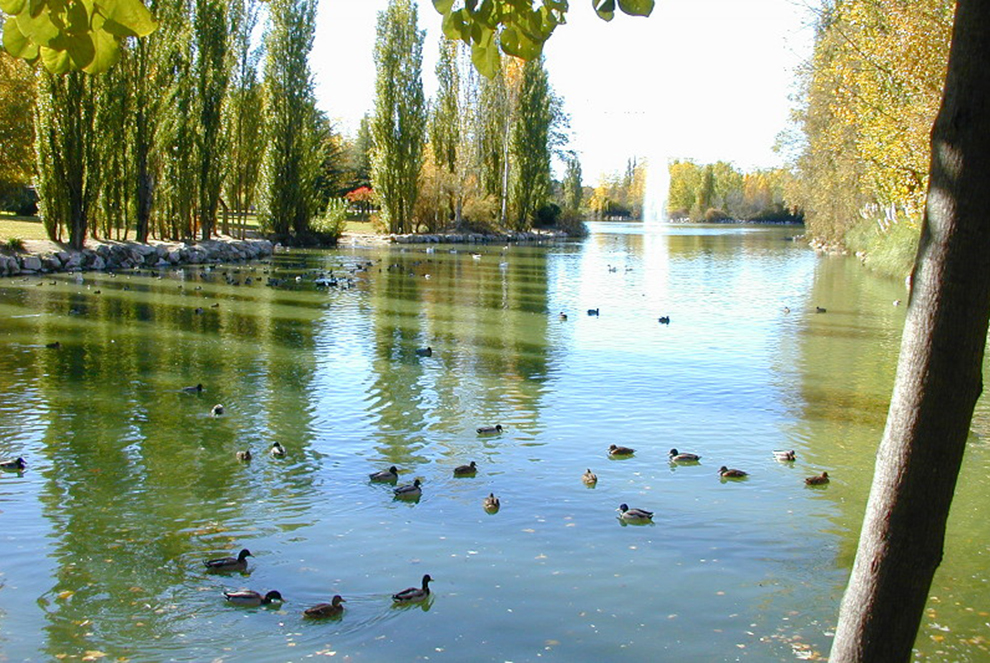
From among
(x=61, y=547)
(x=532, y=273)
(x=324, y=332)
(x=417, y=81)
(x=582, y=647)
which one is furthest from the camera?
(x=417, y=81)

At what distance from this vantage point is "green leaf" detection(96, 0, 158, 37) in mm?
3062

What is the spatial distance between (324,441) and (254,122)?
40.6m

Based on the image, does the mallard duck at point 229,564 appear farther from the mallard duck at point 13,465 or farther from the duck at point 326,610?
A: the mallard duck at point 13,465

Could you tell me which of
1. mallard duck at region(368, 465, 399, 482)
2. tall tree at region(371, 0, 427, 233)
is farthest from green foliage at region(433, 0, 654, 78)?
tall tree at region(371, 0, 427, 233)

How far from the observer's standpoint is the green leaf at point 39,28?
319cm

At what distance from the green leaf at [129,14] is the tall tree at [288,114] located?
47.9m

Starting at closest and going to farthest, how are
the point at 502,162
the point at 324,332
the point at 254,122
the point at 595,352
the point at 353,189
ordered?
the point at 595,352 < the point at 324,332 < the point at 254,122 < the point at 502,162 < the point at 353,189

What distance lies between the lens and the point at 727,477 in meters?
9.73

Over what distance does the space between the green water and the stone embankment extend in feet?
30.9

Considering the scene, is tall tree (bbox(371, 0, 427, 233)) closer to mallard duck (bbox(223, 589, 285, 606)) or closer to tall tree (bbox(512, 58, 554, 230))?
tall tree (bbox(512, 58, 554, 230))

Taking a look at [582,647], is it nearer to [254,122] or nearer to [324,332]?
[324,332]

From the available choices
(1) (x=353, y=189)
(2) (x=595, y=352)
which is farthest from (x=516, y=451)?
(1) (x=353, y=189)

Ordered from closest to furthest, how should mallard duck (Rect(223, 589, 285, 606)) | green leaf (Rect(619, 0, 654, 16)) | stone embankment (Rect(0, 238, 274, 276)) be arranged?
1. green leaf (Rect(619, 0, 654, 16))
2. mallard duck (Rect(223, 589, 285, 606))
3. stone embankment (Rect(0, 238, 274, 276))

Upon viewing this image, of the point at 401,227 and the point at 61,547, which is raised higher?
the point at 401,227
